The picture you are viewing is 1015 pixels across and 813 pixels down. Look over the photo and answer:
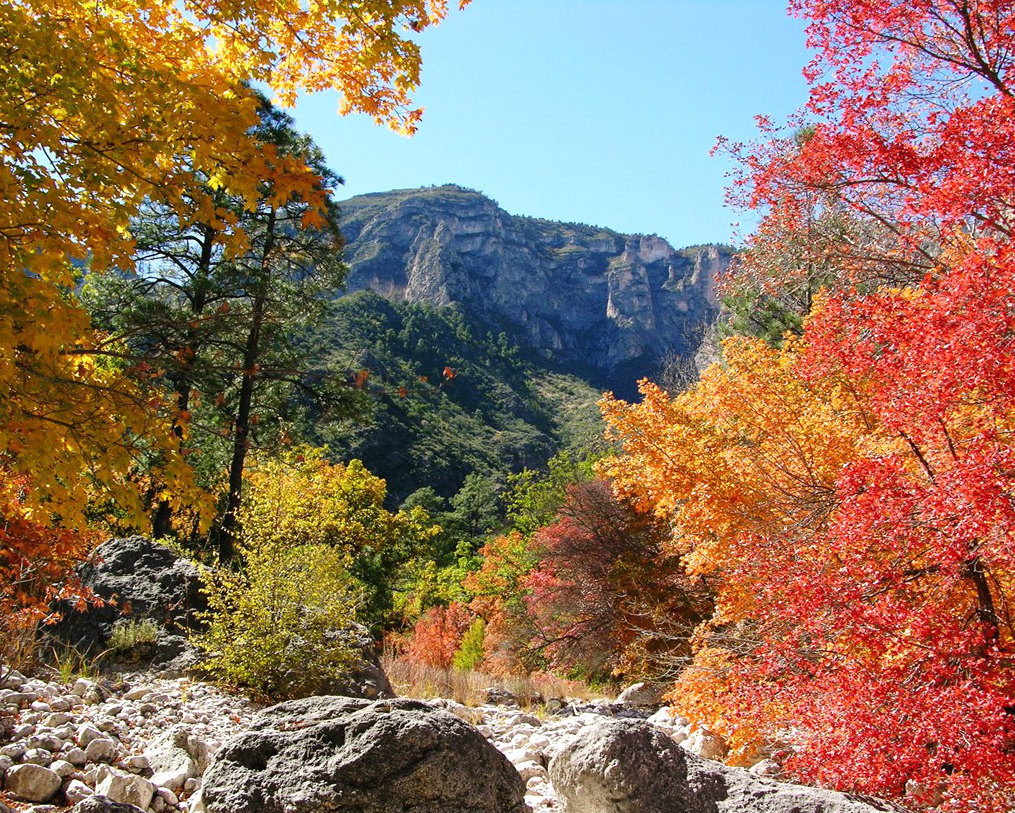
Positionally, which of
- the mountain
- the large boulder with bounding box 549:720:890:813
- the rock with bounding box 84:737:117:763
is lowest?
the rock with bounding box 84:737:117:763

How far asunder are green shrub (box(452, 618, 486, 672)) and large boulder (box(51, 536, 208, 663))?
420 inches

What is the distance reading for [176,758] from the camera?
442cm

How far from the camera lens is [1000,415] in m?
4.34

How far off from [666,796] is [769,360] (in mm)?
5757

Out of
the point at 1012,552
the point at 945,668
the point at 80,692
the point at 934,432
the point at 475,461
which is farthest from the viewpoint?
the point at 475,461

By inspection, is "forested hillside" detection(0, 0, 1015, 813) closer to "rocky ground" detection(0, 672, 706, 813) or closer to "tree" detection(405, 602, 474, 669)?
"rocky ground" detection(0, 672, 706, 813)

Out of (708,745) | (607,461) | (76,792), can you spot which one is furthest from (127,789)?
(607,461)

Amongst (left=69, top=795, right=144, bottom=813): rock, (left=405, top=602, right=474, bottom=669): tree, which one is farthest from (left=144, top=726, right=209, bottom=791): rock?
(left=405, top=602, right=474, bottom=669): tree

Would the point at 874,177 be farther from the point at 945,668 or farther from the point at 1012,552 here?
the point at 945,668

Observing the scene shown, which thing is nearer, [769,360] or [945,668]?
[945,668]

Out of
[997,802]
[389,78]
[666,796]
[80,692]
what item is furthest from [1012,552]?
[80,692]

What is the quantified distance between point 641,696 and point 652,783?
8526 mm

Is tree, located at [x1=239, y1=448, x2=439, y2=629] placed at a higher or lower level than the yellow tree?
lower

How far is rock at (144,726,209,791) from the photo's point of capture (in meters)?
4.21
